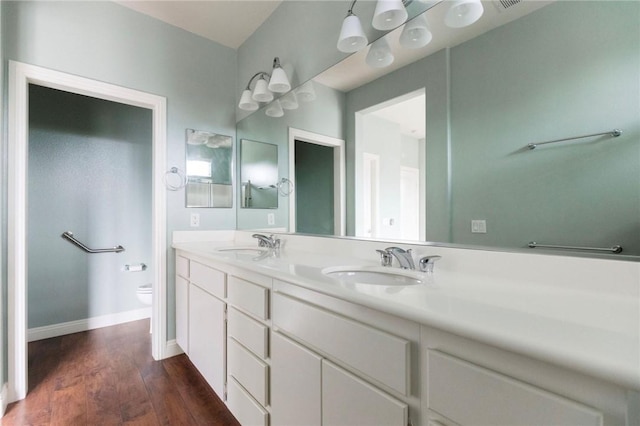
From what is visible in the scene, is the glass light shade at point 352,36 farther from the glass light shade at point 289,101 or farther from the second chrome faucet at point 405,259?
the second chrome faucet at point 405,259

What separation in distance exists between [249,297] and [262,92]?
1481 mm

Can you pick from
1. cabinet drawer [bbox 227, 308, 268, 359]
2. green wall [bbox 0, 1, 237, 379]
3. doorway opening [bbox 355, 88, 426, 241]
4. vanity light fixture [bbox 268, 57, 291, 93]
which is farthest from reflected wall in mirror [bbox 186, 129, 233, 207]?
doorway opening [bbox 355, 88, 426, 241]

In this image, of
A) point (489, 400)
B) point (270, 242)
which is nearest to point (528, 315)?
point (489, 400)

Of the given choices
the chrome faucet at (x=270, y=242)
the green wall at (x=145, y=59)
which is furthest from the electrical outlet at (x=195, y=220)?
the chrome faucet at (x=270, y=242)

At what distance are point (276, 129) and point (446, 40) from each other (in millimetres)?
1349

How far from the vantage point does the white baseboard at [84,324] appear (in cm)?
255

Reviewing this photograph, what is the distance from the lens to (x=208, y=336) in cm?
168

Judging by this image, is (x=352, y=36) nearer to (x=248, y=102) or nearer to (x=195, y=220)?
(x=248, y=102)

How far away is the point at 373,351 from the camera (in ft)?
2.41

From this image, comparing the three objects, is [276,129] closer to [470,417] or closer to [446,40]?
[446,40]

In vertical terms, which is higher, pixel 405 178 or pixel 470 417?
pixel 405 178

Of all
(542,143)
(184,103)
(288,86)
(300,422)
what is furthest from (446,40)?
(184,103)

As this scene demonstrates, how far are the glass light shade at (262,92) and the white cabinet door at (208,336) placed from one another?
4.53 feet

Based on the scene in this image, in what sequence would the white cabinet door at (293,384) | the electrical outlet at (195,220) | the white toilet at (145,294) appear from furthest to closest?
the white toilet at (145,294) < the electrical outlet at (195,220) < the white cabinet door at (293,384)
